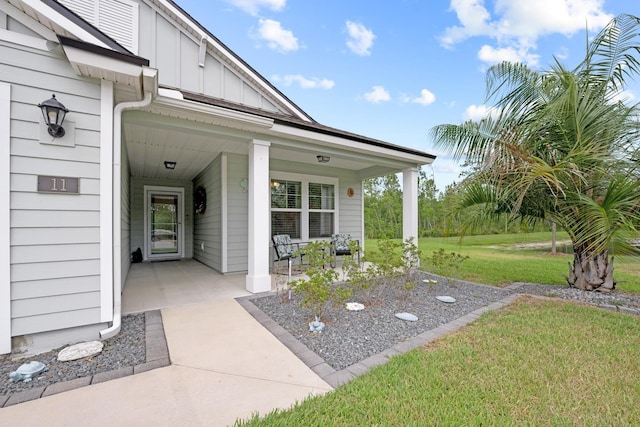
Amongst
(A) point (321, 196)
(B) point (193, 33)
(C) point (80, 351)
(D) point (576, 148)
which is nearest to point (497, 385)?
(C) point (80, 351)

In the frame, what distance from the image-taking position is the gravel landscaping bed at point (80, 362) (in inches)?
76.5

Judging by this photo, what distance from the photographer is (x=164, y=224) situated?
8406mm

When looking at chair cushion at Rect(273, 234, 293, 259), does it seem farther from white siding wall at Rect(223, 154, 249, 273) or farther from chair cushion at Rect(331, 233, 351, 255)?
chair cushion at Rect(331, 233, 351, 255)

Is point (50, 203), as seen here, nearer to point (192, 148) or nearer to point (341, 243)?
point (192, 148)

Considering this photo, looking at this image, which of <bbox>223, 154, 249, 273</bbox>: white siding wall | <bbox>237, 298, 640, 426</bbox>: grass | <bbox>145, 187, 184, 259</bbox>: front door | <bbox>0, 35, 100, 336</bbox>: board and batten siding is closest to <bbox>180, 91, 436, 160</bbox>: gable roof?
<bbox>0, 35, 100, 336</bbox>: board and batten siding

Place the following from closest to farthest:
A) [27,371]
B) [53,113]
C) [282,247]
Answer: [27,371]
[53,113]
[282,247]

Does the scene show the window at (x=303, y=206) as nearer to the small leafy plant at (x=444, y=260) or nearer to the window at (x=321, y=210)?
the window at (x=321, y=210)

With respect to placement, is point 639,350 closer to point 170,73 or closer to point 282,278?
point 282,278

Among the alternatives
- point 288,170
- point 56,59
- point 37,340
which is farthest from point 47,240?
point 288,170

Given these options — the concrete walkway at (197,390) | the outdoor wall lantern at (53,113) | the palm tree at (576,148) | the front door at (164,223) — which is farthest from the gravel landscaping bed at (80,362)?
the front door at (164,223)

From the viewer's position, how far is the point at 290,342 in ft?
8.49

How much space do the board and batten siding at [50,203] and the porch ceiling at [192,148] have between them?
79 centimetres

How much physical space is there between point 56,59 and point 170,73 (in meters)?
A: 3.72

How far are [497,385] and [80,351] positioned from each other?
10.9ft
